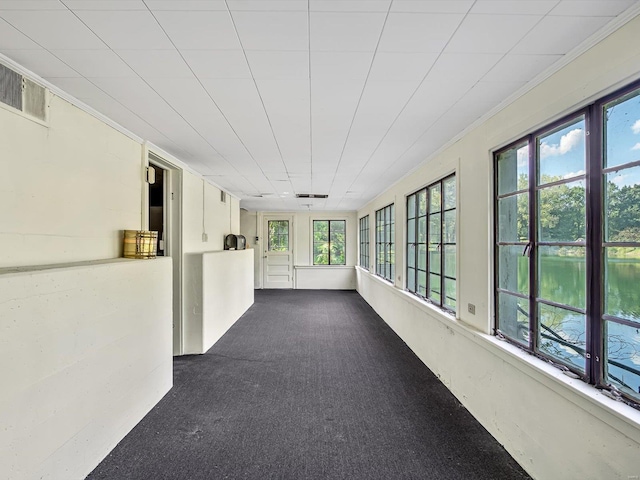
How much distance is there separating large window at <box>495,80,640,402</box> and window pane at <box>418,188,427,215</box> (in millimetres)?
1715

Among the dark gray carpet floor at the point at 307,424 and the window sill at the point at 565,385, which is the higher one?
the window sill at the point at 565,385

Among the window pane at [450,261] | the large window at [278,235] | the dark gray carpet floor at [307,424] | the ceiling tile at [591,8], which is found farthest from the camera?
the large window at [278,235]

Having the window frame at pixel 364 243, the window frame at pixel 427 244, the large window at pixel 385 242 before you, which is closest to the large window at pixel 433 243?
the window frame at pixel 427 244

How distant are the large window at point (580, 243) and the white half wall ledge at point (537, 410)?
135 millimetres

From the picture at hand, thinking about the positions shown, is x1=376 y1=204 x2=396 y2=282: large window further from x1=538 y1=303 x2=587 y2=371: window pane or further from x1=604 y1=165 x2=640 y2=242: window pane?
x1=604 y1=165 x2=640 y2=242: window pane

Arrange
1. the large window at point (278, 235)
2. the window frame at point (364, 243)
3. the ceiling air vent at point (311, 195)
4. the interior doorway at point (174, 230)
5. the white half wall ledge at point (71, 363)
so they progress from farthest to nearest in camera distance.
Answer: the large window at point (278, 235)
the window frame at point (364, 243)
the ceiling air vent at point (311, 195)
the interior doorway at point (174, 230)
the white half wall ledge at point (71, 363)

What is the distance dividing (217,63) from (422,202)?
3179 millimetres

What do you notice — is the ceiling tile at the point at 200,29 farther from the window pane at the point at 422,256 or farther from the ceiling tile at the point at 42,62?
the window pane at the point at 422,256

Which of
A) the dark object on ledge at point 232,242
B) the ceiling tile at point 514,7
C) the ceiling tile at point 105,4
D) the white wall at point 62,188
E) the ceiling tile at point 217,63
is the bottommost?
the dark object on ledge at point 232,242

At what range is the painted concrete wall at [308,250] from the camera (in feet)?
32.2

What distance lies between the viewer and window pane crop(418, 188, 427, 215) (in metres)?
4.03

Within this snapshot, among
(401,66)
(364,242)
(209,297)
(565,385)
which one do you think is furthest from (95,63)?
(364,242)

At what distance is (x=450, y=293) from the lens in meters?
3.29

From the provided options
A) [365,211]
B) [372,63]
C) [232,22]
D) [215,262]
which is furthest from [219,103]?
[365,211]
